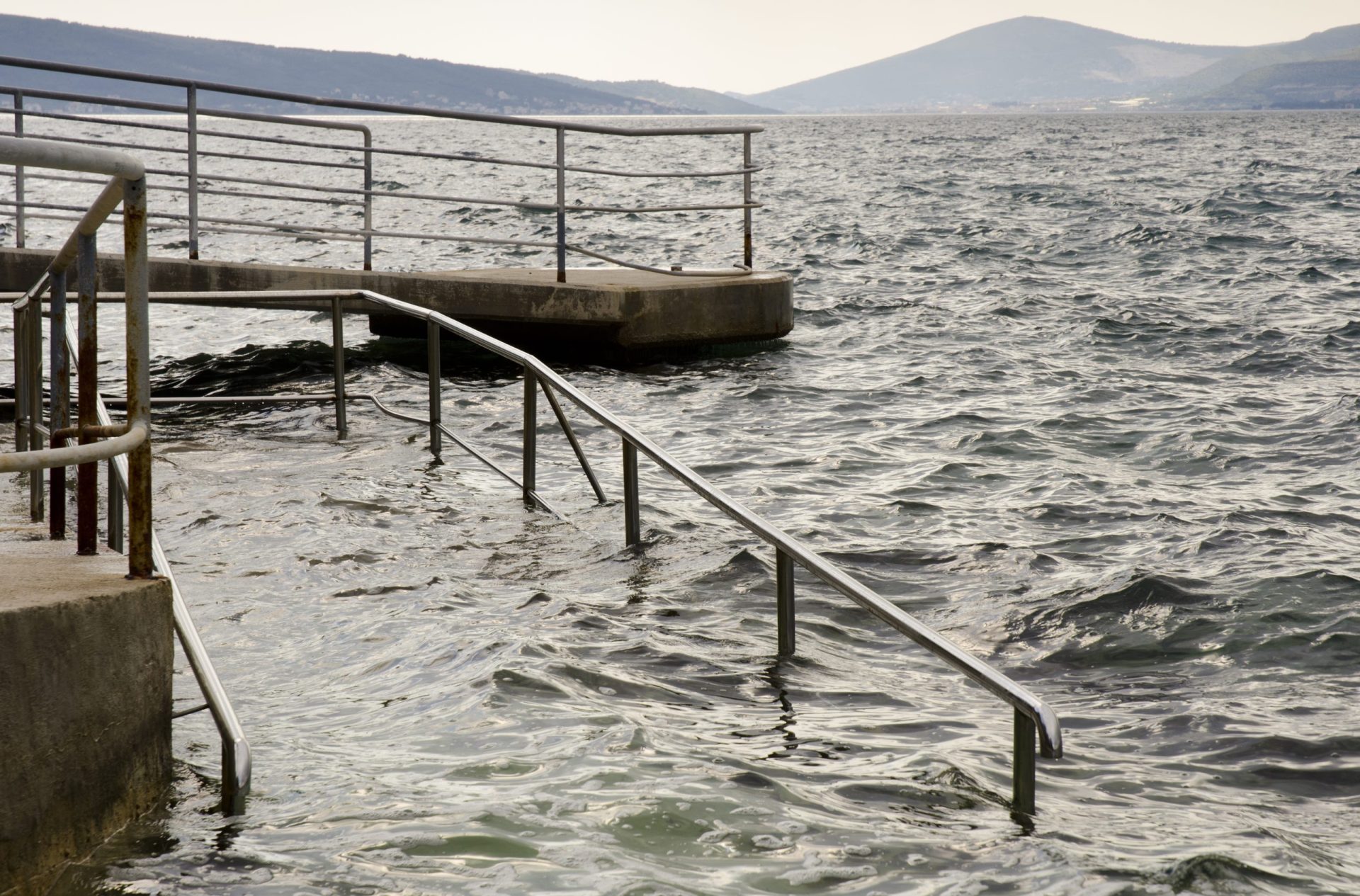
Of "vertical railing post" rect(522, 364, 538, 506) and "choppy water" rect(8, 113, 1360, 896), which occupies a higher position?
"vertical railing post" rect(522, 364, 538, 506)

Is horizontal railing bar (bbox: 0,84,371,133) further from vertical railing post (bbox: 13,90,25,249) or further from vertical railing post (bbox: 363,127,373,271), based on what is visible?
vertical railing post (bbox: 363,127,373,271)

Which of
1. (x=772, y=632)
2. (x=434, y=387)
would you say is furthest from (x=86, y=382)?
(x=434, y=387)

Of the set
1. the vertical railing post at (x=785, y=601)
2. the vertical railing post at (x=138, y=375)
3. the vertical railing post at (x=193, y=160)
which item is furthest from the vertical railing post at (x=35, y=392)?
the vertical railing post at (x=193, y=160)

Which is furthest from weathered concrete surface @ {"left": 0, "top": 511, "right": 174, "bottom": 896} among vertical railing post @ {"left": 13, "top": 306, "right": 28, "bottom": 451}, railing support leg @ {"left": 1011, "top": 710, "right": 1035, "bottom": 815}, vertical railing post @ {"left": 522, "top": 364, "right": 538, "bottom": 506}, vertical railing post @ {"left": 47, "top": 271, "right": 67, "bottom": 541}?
vertical railing post @ {"left": 522, "top": 364, "right": 538, "bottom": 506}

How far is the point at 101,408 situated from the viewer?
383 centimetres

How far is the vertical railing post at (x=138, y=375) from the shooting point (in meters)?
2.74

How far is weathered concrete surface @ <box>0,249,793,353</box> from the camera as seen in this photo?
10.3m

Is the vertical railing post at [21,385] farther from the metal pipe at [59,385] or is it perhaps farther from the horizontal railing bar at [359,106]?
the horizontal railing bar at [359,106]

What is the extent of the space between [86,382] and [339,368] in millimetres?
4605

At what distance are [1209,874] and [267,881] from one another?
225 centimetres

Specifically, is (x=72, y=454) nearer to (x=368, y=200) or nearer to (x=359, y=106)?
(x=359, y=106)

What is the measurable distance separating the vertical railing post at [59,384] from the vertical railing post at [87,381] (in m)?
0.25

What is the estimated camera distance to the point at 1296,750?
4.34 meters

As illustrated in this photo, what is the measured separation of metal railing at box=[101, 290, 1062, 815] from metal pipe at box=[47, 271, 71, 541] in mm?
2000
